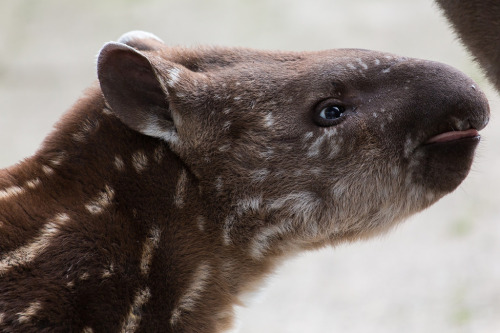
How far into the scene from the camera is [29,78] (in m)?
12.8

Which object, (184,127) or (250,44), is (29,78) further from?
(184,127)

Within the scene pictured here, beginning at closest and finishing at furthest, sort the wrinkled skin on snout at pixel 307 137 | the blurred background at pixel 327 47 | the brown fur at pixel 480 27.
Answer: the brown fur at pixel 480 27 < the wrinkled skin on snout at pixel 307 137 < the blurred background at pixel 327 47

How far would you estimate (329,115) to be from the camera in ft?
12.7

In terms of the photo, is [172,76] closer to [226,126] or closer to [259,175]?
[226,126]

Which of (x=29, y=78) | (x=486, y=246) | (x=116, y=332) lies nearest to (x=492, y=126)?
(x=486, y=246)

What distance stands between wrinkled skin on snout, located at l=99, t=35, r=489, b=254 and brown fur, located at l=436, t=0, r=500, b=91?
0.67 m

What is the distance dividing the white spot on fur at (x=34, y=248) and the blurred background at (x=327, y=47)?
109 centimetres

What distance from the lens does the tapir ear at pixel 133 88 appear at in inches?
144

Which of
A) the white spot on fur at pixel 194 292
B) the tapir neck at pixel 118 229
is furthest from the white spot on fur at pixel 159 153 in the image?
the white spot on fur at pixel 194 292

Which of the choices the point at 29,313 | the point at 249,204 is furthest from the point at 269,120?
the point at 29,313

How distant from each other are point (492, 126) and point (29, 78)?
7.16m

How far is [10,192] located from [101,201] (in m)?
0.41

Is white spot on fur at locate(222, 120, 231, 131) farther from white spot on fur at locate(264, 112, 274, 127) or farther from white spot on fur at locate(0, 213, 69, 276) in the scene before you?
white spot on fur at locate(0, 213, 69, 276)

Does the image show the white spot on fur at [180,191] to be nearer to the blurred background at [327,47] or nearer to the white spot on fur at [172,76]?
the white spot on fur at [172,76]
